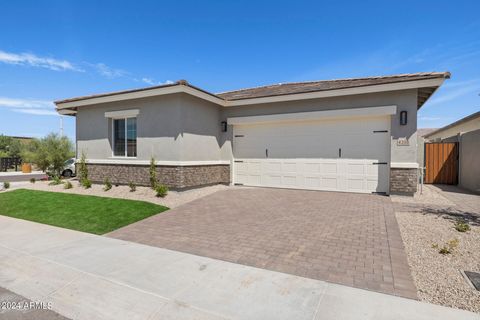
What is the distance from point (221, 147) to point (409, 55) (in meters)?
8.42

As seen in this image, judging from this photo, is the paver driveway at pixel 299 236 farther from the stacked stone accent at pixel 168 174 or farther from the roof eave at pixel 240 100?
the roof eave at pixel 240 100

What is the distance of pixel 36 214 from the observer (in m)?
7.00

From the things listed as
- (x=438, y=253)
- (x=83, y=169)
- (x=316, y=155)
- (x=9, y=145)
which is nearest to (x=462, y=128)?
(x=316, y=155)

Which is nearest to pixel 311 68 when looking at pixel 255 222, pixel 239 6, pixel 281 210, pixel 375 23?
pixel 375 23

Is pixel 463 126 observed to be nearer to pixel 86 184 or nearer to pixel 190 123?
pixel 190 123

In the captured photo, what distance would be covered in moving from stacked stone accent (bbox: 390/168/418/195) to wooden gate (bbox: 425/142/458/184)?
556 cm

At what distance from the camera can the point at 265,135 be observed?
1073cm

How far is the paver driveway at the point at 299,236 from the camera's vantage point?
3516mm

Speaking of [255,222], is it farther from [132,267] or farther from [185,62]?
[185,62]

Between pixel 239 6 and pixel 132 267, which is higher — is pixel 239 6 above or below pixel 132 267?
above

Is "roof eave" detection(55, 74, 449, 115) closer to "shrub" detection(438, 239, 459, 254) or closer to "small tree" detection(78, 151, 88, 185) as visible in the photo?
"small tree" detection(78, 151, 88, 185)

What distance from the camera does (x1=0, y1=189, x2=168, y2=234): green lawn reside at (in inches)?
240

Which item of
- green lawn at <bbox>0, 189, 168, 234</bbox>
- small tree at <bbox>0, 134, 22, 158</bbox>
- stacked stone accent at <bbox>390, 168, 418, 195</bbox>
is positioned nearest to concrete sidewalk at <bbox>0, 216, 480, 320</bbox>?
green lawn at <bbox>0, 189, 168, 234</bbox>

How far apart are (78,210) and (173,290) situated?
→ 5.67 metres
